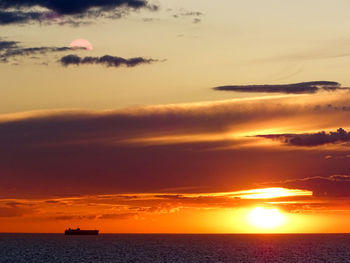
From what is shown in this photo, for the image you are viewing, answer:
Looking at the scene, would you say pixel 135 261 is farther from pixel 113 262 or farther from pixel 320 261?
pixel 320 261

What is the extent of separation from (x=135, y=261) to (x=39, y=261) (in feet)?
85.4

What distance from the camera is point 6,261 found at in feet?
641

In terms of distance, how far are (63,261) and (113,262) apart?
50.8 ft

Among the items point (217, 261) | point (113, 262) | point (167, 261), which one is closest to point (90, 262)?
point (113, 262)

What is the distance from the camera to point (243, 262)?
19625cm

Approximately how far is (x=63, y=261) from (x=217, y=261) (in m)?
42.0

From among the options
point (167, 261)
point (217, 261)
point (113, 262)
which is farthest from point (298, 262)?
point (113, 262)

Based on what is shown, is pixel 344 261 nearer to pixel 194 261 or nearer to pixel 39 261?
pixel 194 261

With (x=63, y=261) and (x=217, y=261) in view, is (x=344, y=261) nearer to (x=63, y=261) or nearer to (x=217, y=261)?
(x=217, y=261)

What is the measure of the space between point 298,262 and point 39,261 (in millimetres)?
70127

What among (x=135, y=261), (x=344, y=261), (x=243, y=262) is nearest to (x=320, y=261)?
(x=344, y=261)

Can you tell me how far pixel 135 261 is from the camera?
19412 centimetres

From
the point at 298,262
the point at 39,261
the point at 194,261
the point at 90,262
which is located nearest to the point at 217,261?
the point at 194,261

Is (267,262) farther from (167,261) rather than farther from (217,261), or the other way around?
(167,261)
